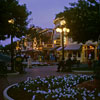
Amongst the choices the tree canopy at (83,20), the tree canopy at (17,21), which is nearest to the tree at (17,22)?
the tree canopy at (17,21)

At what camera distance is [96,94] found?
20.9 feet

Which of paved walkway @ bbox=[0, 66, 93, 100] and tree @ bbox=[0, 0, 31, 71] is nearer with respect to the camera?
paved walkway @ bbox=[0, 66, 93, 100]

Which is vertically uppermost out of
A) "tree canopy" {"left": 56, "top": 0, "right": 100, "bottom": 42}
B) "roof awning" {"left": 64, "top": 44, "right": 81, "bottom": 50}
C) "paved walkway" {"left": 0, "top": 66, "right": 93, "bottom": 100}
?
"tree canopy" {"left": 56, "top": 0, "right": 100, "bottom": 42}

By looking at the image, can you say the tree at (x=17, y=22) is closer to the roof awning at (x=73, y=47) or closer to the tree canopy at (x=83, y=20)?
the tree canopy at (x=83, y=20)

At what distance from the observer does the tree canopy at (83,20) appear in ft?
66.0

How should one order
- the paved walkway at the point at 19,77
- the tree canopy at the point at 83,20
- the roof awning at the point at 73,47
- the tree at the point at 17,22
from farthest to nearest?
the roof awning at the point at 73,47, the tree canopy at the point at 83,20, the tree at the point at 17,22, the paved walkway at the point at 19,77

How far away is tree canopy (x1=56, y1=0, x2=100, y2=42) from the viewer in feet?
66.0

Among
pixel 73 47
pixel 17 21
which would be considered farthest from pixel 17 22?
pixel 73 47

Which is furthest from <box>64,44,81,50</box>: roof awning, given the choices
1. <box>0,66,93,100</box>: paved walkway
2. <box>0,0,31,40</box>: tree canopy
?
<box>0,66,93,100</box>: paved walkway

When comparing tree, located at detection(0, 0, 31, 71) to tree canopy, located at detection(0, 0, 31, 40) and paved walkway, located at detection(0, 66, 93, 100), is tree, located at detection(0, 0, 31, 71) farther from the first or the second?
paved walkway, located at detection(0, 66, 93, 100)

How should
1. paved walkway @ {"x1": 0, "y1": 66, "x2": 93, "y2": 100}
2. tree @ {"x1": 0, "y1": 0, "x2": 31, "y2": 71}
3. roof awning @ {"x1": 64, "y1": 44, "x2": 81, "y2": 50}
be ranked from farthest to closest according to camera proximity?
roof awning @ {"x1": 64, "y1": 44, "x2": 81, "y2": 50}, tree @ {"x1": 0, "y1": 0, "x2": 31, "y2": 71}, paved walkway @ {"x1": 0, "y1": 66, "x2": 93, "y2": 100}

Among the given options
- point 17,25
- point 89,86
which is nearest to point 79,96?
point 89,86

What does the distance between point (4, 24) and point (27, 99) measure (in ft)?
29.2

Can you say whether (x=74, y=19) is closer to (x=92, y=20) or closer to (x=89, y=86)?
(x=92, y=20)
